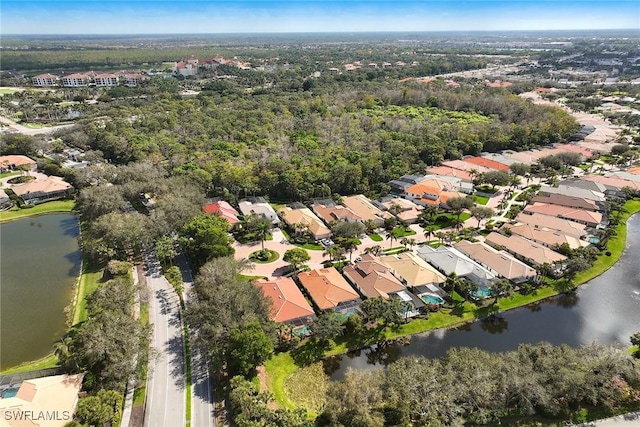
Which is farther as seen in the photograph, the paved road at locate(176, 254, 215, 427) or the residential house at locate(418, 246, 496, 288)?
the residential house at locate(418, 246, 496, 288)

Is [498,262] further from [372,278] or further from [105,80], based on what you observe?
[105,80]

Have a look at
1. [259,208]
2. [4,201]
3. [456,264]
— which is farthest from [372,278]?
[4,201]

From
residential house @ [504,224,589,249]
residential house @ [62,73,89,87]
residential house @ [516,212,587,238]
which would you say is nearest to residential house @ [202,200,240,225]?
residential house @ [504,224,589,249]

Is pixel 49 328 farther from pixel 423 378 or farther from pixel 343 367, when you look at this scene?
pixel 423 378

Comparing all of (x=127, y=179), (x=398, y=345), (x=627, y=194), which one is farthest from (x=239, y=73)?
(x=398, y=345)

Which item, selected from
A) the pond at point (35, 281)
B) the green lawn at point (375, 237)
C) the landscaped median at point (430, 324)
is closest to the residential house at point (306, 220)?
the green lawn at point (375, 237)

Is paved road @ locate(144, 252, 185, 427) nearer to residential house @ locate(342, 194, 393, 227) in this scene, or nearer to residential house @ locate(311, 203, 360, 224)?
residential house @ locate(311, 203, 360, 224)
